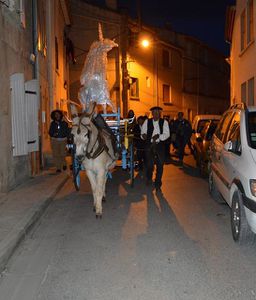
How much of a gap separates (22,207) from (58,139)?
5786mm

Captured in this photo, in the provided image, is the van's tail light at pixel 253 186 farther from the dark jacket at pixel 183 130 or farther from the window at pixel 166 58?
the window at pixel 166 58

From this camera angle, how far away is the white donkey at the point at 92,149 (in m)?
7.49

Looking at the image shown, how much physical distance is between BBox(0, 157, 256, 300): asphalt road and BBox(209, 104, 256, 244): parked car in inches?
13.8

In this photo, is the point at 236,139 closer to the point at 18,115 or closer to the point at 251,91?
the point at 18,115

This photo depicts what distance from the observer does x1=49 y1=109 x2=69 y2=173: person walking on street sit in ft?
45.6

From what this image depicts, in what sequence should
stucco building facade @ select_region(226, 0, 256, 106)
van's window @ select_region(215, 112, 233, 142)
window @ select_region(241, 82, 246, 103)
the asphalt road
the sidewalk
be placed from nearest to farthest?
1. the asphalt road
2. the sidewalk
3. van's window @ select_region(215, 112, 233, 142)
4. stucco building facade @ select_region(226, 0, 256, 106)
5. window @ select_region(241, 82, 246, 103)

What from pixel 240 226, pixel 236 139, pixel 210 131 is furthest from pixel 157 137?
pixel 240 226

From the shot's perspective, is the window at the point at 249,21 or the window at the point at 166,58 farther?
the window at the point at 166,58

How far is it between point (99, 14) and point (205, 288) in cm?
2652

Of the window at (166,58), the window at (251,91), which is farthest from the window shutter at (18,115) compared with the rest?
the window at (166,58)

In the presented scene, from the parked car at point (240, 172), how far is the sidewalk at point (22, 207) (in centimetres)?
308

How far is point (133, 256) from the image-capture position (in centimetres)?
580

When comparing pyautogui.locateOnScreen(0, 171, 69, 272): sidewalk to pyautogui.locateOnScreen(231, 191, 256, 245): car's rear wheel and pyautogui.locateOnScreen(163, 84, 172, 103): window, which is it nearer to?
pyautogui.locateOnScreen(231, 191, 256, 245): car's rear wheel

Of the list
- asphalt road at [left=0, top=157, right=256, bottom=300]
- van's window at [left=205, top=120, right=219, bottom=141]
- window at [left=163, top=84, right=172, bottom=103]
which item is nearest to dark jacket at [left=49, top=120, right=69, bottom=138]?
van's window at [left=205, top=120, right=219, bottom=141]
